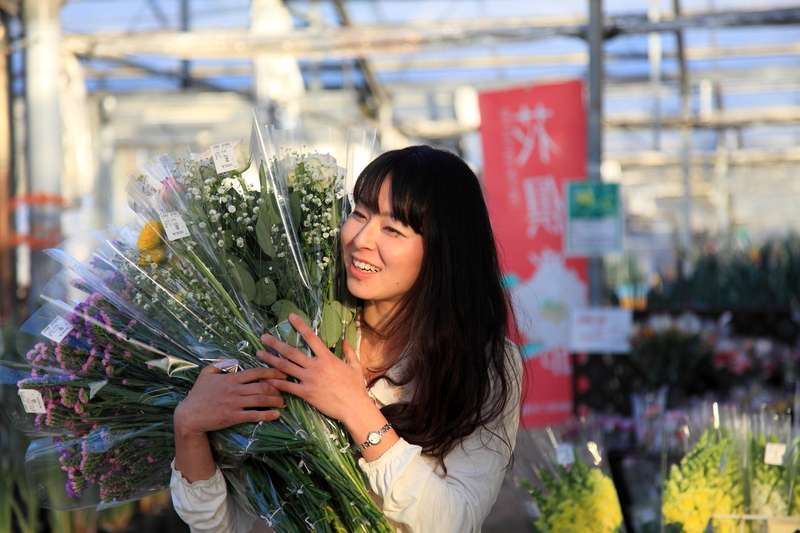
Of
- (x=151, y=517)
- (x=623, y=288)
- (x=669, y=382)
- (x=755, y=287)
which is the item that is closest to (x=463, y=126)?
(x=623, y=288)

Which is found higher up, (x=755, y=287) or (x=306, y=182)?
(x=306, y=182)

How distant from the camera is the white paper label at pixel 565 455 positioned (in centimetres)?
232

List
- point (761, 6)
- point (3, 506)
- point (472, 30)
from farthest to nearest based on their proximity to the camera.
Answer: point (761, 6)
point (472, 30)
point (3, 506)

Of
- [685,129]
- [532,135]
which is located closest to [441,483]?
[532,135]

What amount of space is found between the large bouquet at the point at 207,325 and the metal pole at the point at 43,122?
15.1ft

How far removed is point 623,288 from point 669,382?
100 inches

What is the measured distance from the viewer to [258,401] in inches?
51.5

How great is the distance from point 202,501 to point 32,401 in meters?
0.29

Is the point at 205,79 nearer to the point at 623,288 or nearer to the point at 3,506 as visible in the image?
the point at 623,288

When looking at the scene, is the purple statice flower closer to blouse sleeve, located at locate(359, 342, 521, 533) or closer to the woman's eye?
blouse sleeve, located at locate(359, 342, 521, 533)

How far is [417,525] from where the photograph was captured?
51.7 inches

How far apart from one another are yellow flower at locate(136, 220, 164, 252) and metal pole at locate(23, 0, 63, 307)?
15.3ft

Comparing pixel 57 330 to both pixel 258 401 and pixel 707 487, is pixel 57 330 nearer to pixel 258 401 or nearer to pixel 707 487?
pixel 258 401

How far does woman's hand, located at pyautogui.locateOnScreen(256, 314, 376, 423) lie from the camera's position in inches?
51.9
